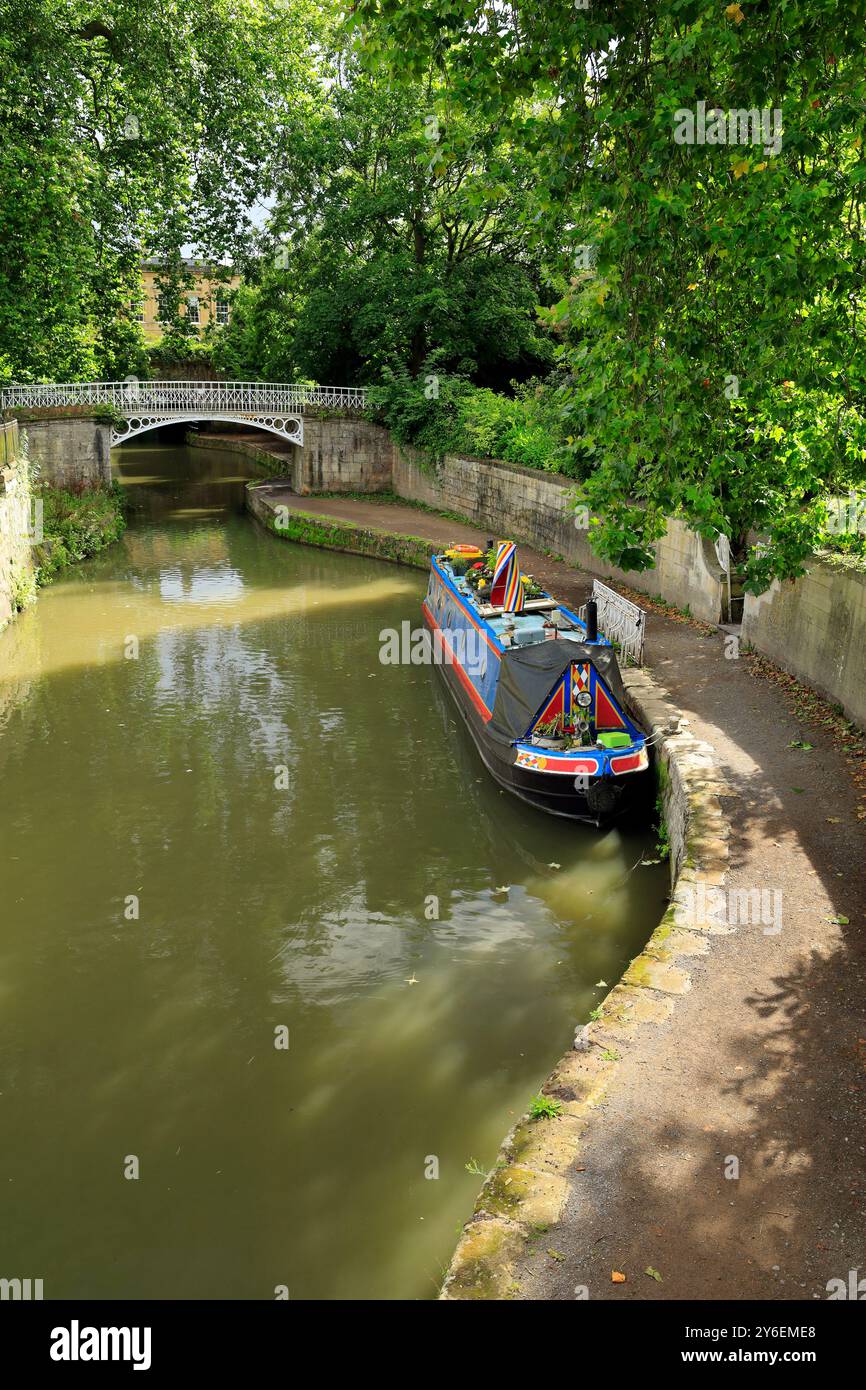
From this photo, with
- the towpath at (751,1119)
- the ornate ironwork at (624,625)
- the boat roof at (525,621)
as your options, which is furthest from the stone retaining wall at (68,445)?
the towpath at (751,1119)

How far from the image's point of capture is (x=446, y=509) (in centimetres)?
2645

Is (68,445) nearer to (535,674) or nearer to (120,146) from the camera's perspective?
(120,146)

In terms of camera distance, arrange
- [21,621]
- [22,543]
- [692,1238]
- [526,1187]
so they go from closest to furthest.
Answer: [692,1238], [526,1187], [21,621], [22,543]

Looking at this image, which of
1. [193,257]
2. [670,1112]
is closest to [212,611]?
[670,1112]

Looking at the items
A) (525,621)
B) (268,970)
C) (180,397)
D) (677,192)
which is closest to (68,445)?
(180,397)

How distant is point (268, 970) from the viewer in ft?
26.6

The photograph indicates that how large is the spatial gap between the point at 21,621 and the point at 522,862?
12415mm

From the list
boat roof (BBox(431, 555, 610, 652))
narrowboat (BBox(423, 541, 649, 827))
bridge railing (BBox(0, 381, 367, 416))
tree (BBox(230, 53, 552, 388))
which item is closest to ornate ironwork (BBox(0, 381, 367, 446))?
bridge railing (BBox(0, 381, 367, 416))

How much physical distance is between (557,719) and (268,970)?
4.14 m

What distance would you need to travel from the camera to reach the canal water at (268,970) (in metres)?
5.73

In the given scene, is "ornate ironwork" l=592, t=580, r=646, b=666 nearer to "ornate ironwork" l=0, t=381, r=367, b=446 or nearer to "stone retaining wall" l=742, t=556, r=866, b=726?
"stone retaining wall" l=742, t=556, r=866, b=726

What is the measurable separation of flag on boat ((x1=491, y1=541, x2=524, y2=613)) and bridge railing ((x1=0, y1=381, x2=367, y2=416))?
1694 centimetres

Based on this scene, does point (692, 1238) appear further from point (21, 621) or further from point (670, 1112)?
point (21, 621)

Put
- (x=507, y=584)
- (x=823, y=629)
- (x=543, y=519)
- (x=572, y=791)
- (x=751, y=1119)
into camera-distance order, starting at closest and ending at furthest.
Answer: (x=751, y=1119), (x=572, y=791), (x=823, y=629), (x=507, y=584), (x=543, y=519)
